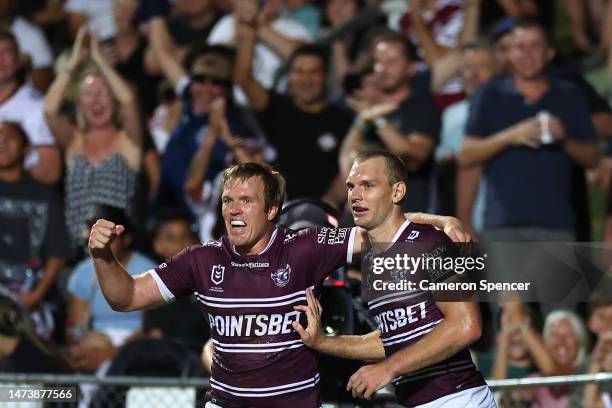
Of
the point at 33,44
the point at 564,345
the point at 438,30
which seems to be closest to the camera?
the point at 564,345

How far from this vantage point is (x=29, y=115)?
1046 cm

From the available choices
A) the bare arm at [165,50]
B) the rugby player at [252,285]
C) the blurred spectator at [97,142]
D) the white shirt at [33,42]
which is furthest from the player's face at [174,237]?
the rugby player at [252,285]

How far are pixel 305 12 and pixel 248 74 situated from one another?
128cm

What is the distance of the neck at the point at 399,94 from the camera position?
9.34 metres

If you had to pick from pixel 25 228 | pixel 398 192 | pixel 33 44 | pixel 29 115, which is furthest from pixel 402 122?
pixel 33 44

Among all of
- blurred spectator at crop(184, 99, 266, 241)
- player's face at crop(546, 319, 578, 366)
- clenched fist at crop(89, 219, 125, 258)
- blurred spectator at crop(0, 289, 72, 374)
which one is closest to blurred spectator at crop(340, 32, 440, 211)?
blurred spectator at crop(184, 99, 266, 241)

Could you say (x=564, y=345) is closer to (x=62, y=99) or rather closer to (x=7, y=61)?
(x=62, y=99)

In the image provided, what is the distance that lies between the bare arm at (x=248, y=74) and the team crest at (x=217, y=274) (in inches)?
168

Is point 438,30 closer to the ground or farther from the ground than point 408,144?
farther from the ground

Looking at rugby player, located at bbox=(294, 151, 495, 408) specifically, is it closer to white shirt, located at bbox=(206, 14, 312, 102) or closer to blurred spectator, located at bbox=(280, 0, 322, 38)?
white shirt, located at bbox=(206, 14, 312, 102)

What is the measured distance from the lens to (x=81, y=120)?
397 inches

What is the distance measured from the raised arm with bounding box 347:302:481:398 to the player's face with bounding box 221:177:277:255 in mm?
782

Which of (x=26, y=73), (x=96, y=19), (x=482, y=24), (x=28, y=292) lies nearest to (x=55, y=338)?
(x=28, y=292)

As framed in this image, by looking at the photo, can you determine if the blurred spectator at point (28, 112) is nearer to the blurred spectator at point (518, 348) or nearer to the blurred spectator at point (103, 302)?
the blurred spectator at point (103, 302)
